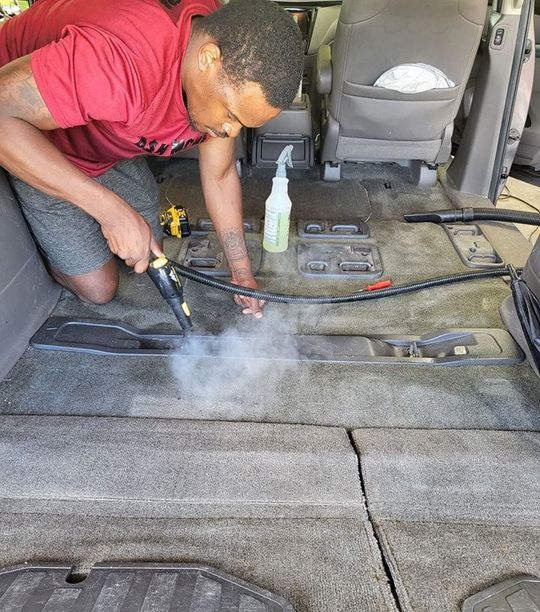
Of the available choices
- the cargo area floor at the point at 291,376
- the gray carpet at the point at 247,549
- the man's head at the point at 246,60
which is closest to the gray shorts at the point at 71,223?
the cargo area floor at the point at 291,376

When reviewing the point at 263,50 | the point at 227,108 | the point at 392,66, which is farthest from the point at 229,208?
the point at 392,66

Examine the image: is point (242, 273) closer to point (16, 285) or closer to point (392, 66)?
point (16, 285)

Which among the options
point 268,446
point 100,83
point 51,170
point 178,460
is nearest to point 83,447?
point 178,460

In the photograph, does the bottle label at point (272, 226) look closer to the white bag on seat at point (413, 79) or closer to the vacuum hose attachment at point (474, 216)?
the vacuum hose attachment at point (474, 216)

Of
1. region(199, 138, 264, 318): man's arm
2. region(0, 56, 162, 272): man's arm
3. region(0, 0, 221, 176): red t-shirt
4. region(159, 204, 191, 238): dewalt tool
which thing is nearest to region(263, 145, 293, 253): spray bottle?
region(199, 138, 264, 318): man's arm

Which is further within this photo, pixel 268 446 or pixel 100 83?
pixel 268 446

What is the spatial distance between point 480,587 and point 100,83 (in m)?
1.25

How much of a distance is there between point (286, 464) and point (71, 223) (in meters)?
0.99

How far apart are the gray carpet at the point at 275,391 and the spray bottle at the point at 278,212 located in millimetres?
662

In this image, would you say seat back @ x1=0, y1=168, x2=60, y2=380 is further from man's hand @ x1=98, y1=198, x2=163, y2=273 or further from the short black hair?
the short black hair

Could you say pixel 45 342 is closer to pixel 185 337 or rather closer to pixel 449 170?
pixel 185 337

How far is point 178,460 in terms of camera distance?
3.70 feet

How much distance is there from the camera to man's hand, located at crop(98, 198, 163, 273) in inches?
49.6

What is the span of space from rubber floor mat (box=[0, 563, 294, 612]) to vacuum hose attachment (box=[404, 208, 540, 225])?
173cm
